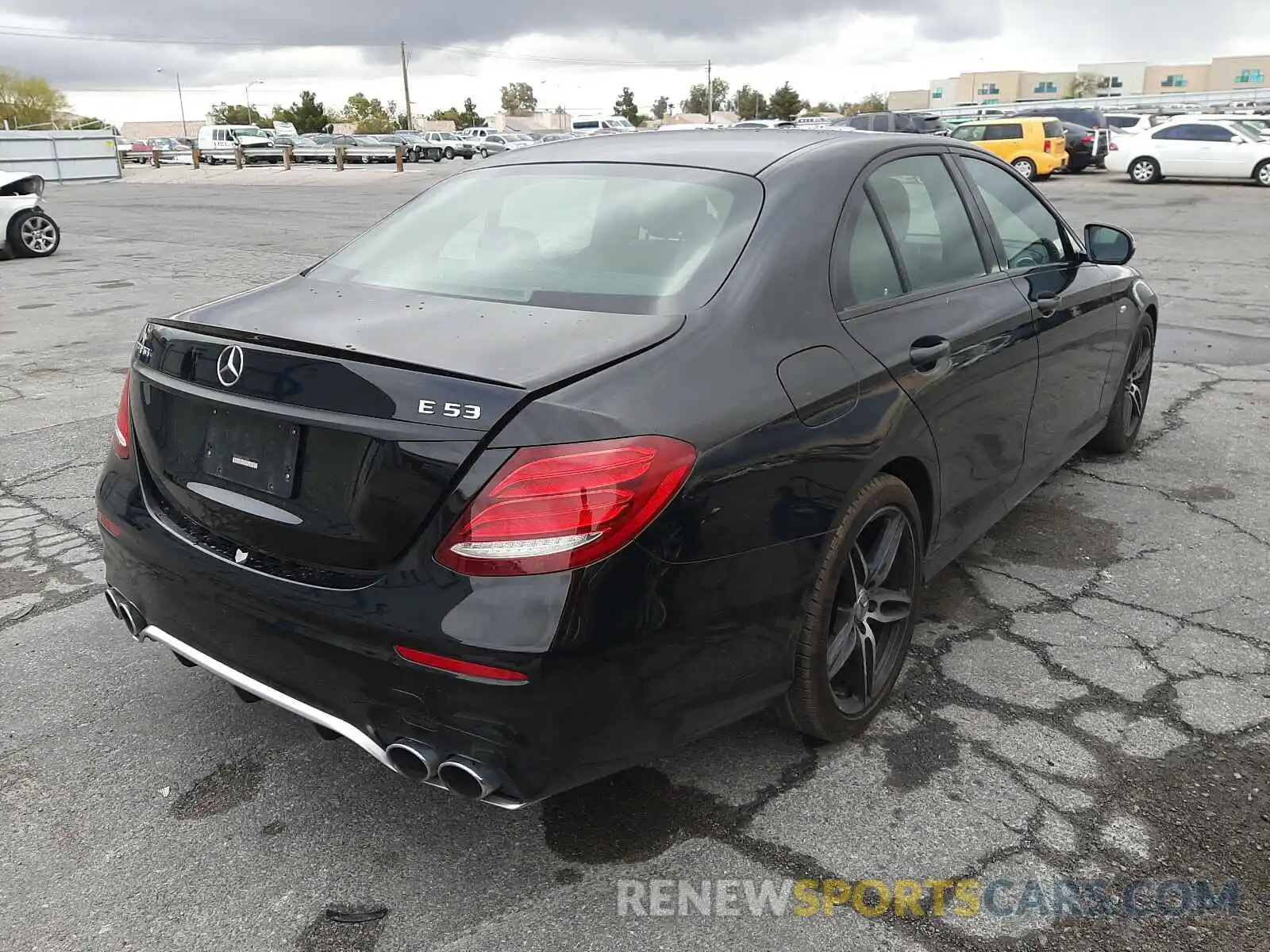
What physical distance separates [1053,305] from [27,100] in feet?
438

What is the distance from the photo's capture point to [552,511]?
2018mm

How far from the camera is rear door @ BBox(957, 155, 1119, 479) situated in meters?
3.75

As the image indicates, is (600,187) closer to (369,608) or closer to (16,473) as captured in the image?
(369,608)

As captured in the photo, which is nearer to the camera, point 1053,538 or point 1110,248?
point 1053,538

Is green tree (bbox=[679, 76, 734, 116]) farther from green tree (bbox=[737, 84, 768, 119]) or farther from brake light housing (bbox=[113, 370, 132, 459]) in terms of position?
brake light housing (bbox=[113, 370, 132, 459])

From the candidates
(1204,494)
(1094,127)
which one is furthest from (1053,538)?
(1094,127)

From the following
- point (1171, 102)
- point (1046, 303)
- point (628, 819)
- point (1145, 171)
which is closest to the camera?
point (628, 819)

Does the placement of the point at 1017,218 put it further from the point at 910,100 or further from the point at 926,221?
the point at 910,100

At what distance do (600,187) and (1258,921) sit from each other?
2.47 meters

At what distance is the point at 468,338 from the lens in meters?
2.31

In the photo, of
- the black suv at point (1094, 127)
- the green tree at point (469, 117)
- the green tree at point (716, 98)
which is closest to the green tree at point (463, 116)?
the green tree at point (469, 117)

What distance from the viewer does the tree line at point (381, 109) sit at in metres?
105

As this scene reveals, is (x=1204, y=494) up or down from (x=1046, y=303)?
down

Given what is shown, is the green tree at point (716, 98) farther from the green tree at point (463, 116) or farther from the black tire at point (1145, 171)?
the black tire at point (1145, 171)
